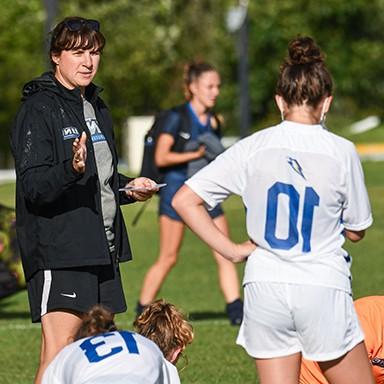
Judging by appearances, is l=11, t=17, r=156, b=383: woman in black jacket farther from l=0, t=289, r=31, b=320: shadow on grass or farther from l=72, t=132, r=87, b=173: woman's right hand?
l=0, t=289, r=31, b=320: shadow on grass

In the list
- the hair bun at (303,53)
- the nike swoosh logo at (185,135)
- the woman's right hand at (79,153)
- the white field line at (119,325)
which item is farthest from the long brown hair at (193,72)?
the woman's right hand at (79,153)

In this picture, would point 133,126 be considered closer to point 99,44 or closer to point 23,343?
point 23,343

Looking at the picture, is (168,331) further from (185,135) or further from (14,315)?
(14,315)

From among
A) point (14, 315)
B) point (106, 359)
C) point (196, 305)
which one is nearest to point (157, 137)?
point (196, 305)

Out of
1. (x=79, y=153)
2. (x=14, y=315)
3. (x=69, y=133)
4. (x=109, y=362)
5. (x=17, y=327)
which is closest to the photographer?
(x=109, y=362)

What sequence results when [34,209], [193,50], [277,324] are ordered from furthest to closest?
[193,50], [34,209], [277,324]

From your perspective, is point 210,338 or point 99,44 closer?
point 99,44

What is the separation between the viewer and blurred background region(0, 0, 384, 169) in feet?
113

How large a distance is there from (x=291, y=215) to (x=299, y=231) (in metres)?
0.07

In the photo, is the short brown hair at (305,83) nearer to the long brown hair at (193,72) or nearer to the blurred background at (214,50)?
the long brown hair at (193,72)

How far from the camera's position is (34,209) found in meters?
5.95

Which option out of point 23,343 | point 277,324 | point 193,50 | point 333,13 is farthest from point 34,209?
point 333,13

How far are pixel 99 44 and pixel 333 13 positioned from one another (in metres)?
39.0

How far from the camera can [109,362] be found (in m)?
4.83
